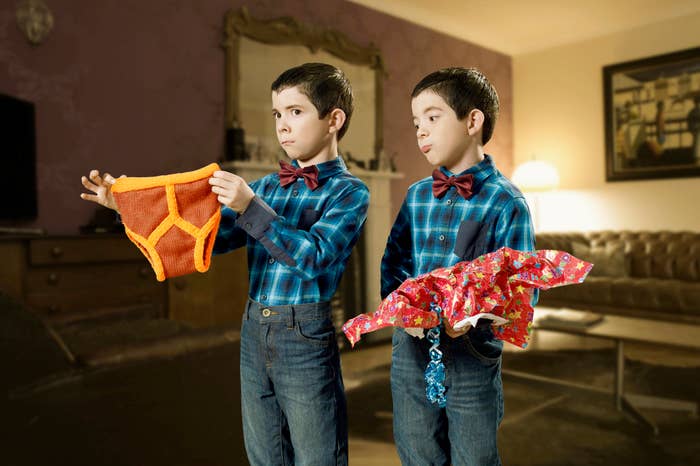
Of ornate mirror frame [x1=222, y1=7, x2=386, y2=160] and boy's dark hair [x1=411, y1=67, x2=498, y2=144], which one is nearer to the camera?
boy's dark hair [x1=411, y1=67, x2=498, y2=144]

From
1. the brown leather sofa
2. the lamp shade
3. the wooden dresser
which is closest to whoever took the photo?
the wooden dresser

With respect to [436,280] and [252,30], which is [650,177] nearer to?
[252,30]

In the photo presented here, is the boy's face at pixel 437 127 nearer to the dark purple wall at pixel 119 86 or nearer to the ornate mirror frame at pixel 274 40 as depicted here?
the dark purple wall at pixel 119 86

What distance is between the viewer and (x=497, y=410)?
86cm

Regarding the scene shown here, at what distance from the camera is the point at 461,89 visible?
31.4 inches

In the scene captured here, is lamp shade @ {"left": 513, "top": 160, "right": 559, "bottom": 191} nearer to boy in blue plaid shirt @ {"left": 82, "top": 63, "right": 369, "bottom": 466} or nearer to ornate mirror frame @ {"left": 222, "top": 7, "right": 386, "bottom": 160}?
ornate mirror frame @ {"left": 222, "top": 7, "right": 386, "bottom": 160}

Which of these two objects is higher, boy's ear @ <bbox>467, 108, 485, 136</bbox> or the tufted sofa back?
boy's ear @ <bbox>467, 108, 485, 136</bbox>

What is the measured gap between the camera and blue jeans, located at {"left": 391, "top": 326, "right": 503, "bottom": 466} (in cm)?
83

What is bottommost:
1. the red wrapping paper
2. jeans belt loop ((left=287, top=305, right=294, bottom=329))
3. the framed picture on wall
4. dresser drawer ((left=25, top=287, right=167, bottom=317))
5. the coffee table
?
the coffee table

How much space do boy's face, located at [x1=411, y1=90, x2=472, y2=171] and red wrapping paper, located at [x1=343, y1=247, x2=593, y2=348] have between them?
0.58 ft

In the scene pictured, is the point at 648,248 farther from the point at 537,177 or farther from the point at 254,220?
the point at 254,220

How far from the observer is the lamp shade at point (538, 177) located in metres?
5.33

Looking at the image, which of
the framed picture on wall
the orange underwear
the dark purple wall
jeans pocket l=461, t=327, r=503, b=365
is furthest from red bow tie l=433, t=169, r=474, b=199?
the framed picture on wall

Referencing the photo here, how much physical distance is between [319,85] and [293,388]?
18.0 inches
